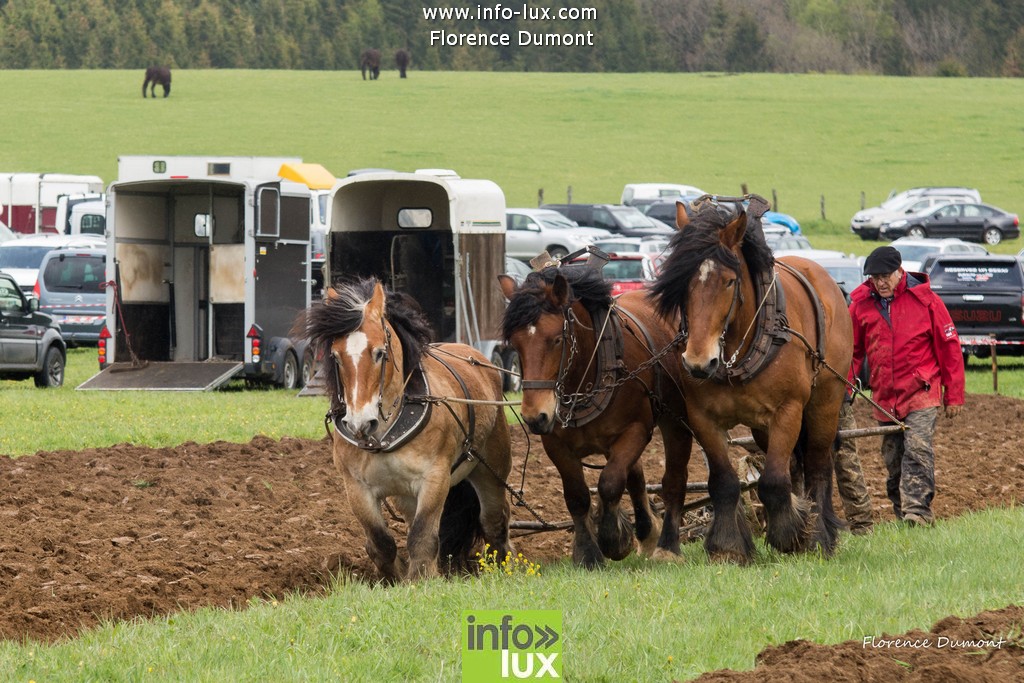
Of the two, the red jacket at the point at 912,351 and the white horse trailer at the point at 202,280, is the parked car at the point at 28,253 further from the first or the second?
the red jacket at the point at 912,351

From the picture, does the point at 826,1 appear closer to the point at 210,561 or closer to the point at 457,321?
the point at 457,321

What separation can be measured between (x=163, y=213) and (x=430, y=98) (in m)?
61.6

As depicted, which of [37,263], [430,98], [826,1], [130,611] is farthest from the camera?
[826,1]

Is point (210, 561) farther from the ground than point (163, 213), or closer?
closer

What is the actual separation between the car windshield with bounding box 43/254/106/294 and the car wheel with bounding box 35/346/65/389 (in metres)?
5.25

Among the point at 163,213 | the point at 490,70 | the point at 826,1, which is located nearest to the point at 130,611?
the point at 163,213

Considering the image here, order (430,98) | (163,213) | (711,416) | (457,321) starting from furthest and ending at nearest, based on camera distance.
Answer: (430,98) < (163,213) < (457,321) < (711,416)

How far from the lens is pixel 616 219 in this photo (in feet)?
145

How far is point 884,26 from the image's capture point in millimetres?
Answer: 101625

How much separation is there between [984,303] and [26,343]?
1466 cm

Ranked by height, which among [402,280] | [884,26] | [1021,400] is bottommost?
[1021,400]

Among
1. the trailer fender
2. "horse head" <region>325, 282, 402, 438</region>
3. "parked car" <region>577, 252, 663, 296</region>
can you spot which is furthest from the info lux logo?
"parked car" <region>577, 252, 663, 296</region>

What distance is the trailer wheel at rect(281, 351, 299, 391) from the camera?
21469 millimetres

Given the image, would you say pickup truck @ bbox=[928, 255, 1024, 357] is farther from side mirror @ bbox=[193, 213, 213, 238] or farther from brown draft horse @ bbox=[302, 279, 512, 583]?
brown draft horse @ bbox=[302, 279, 512, 583]
